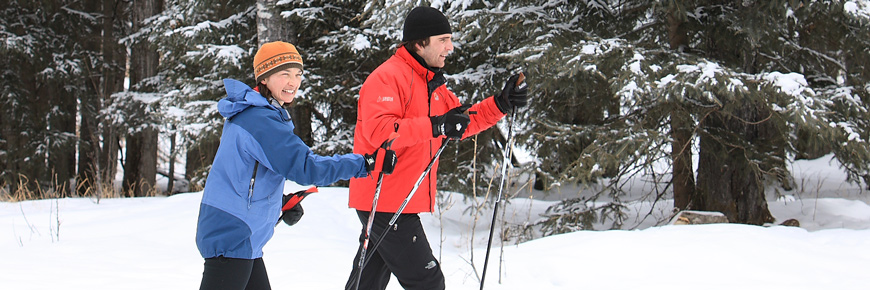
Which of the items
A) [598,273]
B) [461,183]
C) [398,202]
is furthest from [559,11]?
[398,202]

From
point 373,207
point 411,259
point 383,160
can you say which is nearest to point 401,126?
point 383,160

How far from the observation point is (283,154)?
6.98 ft

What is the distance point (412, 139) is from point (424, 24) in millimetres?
546

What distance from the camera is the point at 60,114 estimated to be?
13.4 metres

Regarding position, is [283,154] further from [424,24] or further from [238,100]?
[424,24]

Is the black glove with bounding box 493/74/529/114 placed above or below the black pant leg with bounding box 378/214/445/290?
above

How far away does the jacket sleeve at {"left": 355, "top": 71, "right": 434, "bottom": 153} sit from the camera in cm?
249

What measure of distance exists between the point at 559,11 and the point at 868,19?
2.51 metres

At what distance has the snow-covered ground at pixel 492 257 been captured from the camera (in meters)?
4.21

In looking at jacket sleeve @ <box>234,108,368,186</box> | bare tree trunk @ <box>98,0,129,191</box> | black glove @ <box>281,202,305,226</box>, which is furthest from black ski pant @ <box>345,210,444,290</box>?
bare tree trunk @ <box>98,0,129,191</box>

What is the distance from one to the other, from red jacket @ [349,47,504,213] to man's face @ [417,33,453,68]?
4cm

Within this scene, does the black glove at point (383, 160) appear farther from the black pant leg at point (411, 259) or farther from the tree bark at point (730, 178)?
the tree bark at point (730, 178)

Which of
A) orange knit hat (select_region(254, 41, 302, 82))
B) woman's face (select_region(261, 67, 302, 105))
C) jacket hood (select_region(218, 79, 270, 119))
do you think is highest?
orange knit hat (select_region(254, 41, 302, 82))

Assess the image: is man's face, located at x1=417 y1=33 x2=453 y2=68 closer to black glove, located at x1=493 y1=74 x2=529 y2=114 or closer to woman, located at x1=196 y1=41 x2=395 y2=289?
black glove, located at x1=493 y1=74 x2=529 y2=114
